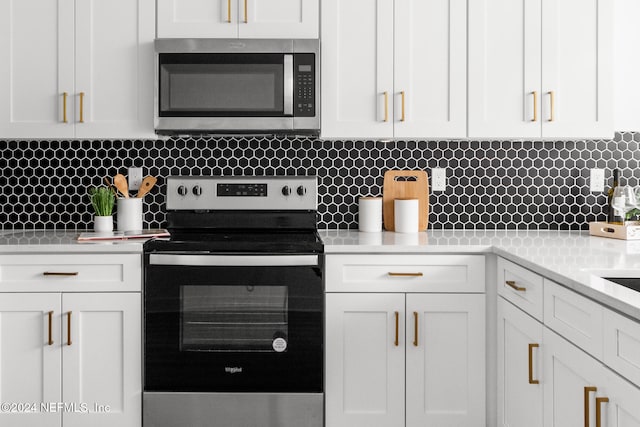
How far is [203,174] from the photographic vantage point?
3029mm

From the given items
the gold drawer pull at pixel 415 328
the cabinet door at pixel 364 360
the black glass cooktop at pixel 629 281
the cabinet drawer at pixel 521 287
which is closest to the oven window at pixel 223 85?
the cabinet door at pixel 364 360

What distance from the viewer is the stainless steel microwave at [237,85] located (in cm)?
268

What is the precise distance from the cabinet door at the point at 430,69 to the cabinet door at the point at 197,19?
76 cm

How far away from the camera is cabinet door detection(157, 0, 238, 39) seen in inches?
107

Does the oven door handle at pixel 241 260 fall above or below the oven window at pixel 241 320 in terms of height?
above

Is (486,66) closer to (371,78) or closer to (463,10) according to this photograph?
(463,10)

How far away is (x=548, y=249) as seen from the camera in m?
2.28

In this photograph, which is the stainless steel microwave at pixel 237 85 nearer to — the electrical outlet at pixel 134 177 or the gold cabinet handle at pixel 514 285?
the electrical outlet at pixel 134 177

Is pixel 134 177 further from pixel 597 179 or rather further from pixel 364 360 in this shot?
pixel 597 179

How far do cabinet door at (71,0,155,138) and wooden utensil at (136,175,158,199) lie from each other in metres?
0.32

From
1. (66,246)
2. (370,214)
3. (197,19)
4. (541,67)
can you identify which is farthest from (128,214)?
(541,67)

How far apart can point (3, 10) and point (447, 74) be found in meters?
2.02

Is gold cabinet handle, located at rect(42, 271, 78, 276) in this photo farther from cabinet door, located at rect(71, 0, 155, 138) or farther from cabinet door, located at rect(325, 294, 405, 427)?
cabinet door, located at rect(325, 294, 405, 427)

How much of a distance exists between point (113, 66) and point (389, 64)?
4.08 feet
